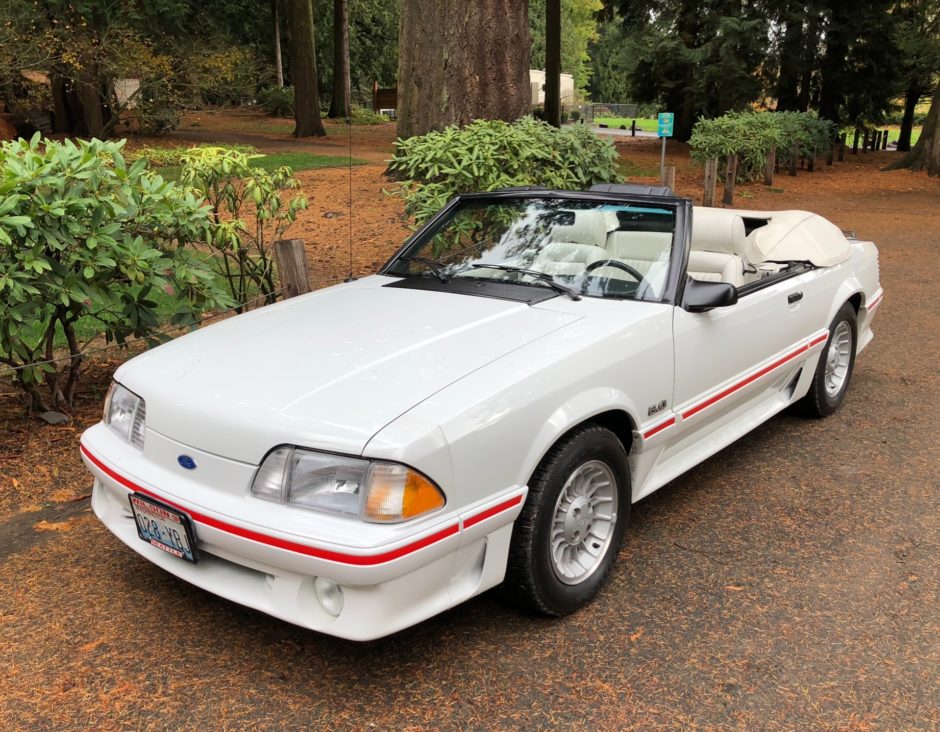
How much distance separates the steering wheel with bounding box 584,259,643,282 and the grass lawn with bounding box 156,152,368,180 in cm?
1376

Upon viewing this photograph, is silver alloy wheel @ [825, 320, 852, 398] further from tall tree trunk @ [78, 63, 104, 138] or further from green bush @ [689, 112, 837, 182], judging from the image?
tall tree trunk @ [78, 63, 104, 138]

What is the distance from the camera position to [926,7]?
21.4 metres

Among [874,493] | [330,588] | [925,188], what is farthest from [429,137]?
[925,188]

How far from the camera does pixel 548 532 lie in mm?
3025

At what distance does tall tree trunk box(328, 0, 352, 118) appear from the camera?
31078 mm

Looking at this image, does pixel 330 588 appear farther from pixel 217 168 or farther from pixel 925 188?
pixel 925 188

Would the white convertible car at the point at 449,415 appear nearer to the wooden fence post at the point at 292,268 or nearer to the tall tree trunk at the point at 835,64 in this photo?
the wooden fence post at the point at 292,268

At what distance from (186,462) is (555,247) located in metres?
2.08

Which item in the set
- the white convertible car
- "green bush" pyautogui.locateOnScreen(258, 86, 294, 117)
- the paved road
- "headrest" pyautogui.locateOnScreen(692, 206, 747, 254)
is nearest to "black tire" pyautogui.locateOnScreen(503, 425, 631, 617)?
the white convertible car

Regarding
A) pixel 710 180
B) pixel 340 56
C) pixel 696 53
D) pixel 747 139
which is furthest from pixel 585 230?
pixel 340 56

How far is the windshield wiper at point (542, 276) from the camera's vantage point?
3.79 m

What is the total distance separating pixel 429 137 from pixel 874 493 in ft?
15.4

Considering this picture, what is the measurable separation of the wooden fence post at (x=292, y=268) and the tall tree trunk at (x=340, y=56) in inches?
1001

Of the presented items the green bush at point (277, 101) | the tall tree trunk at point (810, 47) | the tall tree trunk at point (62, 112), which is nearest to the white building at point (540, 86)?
the green bush at point (277, 101)
